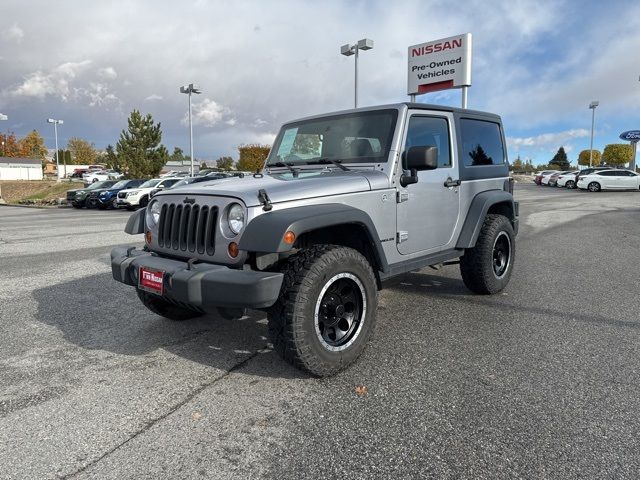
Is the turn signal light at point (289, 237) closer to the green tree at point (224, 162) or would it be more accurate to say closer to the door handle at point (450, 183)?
the door handle at point (450, 183)

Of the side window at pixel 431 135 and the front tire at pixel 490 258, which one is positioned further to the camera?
the front tire at pixel 490 258

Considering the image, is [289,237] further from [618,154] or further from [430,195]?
[618,154]

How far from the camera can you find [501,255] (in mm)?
5676

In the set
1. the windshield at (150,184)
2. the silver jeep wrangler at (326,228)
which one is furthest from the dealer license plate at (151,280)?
the windshield at (150,184)

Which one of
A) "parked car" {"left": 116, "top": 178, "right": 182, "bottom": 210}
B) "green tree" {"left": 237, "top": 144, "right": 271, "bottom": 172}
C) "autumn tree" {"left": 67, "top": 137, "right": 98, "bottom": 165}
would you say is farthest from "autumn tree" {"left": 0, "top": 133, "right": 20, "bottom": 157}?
"parked car" {"left": 116, "top": 178, "right": 182, "bottom": 210}

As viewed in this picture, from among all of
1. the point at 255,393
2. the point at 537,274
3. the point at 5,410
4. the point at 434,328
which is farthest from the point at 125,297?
the point at 537,274

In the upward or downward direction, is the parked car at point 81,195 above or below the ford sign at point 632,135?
below

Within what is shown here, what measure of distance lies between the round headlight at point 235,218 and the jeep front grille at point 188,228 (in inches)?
4.8

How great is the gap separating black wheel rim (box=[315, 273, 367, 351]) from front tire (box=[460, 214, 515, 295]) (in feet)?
6.98

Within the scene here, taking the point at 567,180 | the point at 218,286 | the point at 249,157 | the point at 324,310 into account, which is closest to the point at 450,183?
the point at 324,310

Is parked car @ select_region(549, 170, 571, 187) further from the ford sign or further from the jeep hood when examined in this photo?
the jeep hood

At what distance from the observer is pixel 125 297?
5594 millimetres

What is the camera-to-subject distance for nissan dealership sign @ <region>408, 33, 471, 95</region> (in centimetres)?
2003

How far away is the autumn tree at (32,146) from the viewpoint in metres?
86.6
